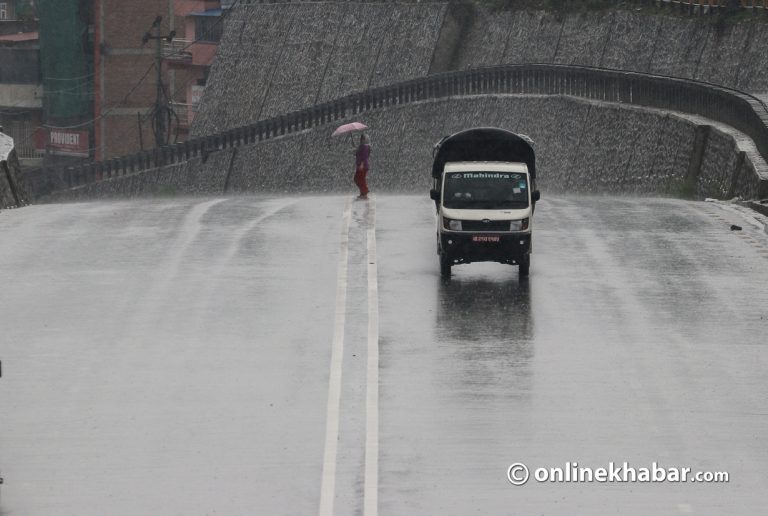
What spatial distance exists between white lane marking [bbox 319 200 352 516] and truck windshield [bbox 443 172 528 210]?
241 centimetres

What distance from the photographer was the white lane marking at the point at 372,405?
16556 millimetres

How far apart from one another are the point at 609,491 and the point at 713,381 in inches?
219

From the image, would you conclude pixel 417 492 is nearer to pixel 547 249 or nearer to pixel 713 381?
pixel 713 381

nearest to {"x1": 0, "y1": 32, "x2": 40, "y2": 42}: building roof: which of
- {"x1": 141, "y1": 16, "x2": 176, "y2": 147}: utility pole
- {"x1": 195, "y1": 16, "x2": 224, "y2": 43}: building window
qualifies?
{"x1": 141, "y1": 16, "x2": 176, "y2": 147}: utility pole

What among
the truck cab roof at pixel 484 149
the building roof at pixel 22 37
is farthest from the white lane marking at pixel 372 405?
the building roof at pixel 22 37

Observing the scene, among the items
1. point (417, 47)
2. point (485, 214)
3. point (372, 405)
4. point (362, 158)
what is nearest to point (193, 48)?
point (417, 47)

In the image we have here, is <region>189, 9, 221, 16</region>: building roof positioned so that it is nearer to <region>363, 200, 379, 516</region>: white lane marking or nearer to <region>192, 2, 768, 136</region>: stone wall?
<region>192, 2, 768, 136</region>: stone wall

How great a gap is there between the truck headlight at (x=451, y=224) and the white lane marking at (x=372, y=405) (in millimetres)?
1560

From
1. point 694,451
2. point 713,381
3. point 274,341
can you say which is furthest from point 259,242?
point 694,451

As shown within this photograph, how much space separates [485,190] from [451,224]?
0.97 meters

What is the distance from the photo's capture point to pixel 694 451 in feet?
59.9

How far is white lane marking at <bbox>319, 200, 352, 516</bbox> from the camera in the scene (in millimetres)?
16656

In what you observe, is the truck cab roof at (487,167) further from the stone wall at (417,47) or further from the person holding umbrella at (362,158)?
the stone wall at (417,47)

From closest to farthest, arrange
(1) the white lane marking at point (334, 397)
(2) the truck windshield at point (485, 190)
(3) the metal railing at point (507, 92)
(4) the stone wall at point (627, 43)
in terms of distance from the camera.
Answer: (1) the white lane marking at point (334, 397), (2) the truck windshield at point (485, 190), (3) the metal railing at point (507, 92), (4) the stone wall at point (627, 43)
